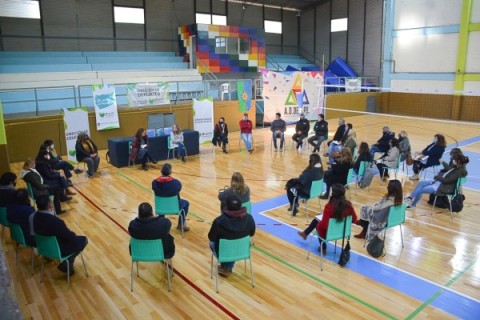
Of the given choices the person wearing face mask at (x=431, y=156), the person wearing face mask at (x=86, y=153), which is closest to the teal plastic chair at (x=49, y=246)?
the person wearing face mask at (x=86, y=153)

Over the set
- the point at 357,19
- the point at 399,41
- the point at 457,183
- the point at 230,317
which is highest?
the point at 357,19

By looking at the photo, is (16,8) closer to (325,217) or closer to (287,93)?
(287,93)

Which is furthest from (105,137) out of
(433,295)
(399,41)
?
(399,41)

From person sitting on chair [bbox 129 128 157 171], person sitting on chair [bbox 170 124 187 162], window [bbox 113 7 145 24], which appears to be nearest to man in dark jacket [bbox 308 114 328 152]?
person sitting on chair [bbox 170 124 187 162]

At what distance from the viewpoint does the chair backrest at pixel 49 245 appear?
17.1 feet

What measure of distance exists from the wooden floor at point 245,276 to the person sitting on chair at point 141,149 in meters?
2.73

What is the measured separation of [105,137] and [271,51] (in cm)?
1803

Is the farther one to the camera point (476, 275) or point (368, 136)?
point (368, 136)

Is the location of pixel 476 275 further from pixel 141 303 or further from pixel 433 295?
pixel 141 303

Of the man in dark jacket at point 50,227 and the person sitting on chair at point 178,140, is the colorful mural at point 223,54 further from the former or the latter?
the man in dark jacket at point 50,227

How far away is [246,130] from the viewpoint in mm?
13836

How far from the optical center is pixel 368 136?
1708 centimetres

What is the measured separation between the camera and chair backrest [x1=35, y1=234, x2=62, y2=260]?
5215mm

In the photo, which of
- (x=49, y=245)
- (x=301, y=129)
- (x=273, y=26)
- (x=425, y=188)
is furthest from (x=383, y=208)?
(x=273, y=26)
